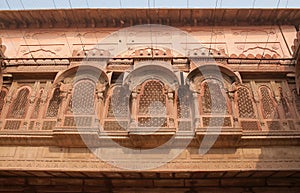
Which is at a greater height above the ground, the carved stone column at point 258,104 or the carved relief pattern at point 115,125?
the carved stone column at point 258,104

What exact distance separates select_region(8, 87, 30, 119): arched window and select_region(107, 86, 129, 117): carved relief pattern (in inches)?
80.3

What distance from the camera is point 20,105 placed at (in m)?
6.82

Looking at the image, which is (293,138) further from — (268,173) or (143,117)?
(143,117)

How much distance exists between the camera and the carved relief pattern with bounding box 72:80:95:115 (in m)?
6.28

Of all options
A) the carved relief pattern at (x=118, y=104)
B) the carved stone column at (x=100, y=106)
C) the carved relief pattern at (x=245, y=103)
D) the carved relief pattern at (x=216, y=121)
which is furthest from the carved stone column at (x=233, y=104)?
the carved stone column at (x=100, y=106)

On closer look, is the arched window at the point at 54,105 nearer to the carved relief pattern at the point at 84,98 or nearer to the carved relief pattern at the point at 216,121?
the carved relief pattern at the point at 84,98

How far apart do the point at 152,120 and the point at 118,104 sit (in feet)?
3.22

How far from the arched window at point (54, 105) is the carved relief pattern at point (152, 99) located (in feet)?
6.52

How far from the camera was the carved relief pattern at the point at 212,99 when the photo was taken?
6250 mm

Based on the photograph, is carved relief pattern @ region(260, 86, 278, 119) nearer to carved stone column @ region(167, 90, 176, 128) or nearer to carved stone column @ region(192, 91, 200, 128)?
carved stone column @ region(192, 91, 200, 128)

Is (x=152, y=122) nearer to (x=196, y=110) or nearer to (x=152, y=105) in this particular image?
(x=152, y=105)

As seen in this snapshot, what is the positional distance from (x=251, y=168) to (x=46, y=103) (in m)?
4.79

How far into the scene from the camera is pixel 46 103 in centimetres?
670

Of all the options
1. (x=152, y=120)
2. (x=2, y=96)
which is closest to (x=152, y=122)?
(x=152, y=120)
